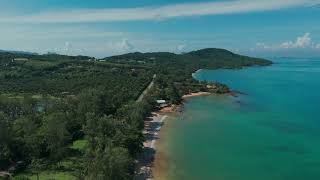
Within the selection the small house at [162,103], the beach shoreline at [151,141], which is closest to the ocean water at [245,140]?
the beach shoreline at [151,141]

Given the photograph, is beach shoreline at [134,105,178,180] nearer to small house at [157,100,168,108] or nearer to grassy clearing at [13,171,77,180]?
small house at [157,100,168,108]

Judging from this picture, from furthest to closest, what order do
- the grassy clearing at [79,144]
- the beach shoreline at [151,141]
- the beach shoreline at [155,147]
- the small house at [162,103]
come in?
the small house at [162,103], the grassy clearing at [79,144], the beach shoreline at [155,147], the beach shoreline at [151,141]

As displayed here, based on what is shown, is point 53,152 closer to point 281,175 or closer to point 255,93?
point 281,175

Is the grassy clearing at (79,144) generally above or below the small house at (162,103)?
below

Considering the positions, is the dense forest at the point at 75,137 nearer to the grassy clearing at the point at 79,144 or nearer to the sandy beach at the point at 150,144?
the grassy clearing at the point at 79,144

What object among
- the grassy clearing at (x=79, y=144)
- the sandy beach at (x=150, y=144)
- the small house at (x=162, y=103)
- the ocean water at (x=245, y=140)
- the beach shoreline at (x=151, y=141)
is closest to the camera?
the sandy beach at (x=150, y=144)

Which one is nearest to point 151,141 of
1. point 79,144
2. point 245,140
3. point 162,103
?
point 79,144

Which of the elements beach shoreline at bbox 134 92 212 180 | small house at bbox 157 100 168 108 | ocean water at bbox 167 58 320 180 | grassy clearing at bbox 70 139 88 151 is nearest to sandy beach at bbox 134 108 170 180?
beach shoreline at bbox 134 92 212 180

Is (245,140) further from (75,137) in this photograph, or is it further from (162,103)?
(162,103)
